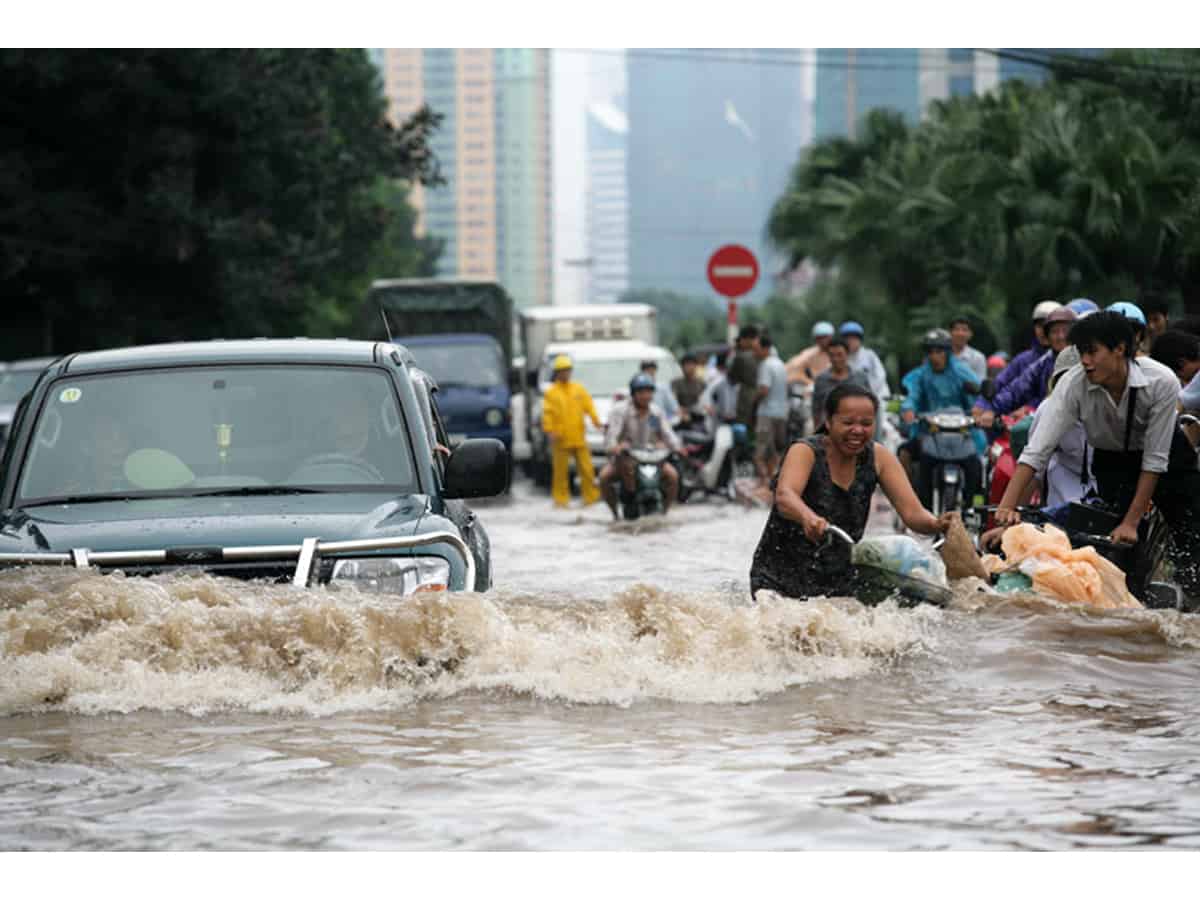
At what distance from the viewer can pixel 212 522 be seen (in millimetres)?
7988

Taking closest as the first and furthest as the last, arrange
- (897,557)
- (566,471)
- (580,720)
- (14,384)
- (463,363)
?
(580,720) < (897,557) < (566,471) < (14,384) < (463,363)

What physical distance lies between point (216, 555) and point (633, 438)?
14966 millimetres

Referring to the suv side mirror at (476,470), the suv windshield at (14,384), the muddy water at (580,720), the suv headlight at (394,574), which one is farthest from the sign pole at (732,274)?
the suv headlight at (394,574)

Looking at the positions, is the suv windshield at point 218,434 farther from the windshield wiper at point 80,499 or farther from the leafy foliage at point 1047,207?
the leafy foliage at point 1047,207

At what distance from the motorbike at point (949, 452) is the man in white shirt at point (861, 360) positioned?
2.34 metres

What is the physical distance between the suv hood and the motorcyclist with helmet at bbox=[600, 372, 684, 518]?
13.8 m

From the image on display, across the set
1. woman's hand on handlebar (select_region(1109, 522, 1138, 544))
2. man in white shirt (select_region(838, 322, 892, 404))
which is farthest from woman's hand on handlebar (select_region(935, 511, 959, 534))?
man in white shirt (select_region(838, 322, 892, 404))

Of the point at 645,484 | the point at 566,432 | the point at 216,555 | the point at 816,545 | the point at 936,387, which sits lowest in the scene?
the point at 645,484

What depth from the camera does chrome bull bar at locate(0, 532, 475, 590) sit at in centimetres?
772

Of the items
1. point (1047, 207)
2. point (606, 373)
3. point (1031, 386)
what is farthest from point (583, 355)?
point (1031, 386)

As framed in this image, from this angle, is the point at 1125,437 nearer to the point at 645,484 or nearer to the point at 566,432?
the point at 645,484

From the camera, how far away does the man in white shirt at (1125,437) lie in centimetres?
1002

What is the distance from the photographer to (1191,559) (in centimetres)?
1052
